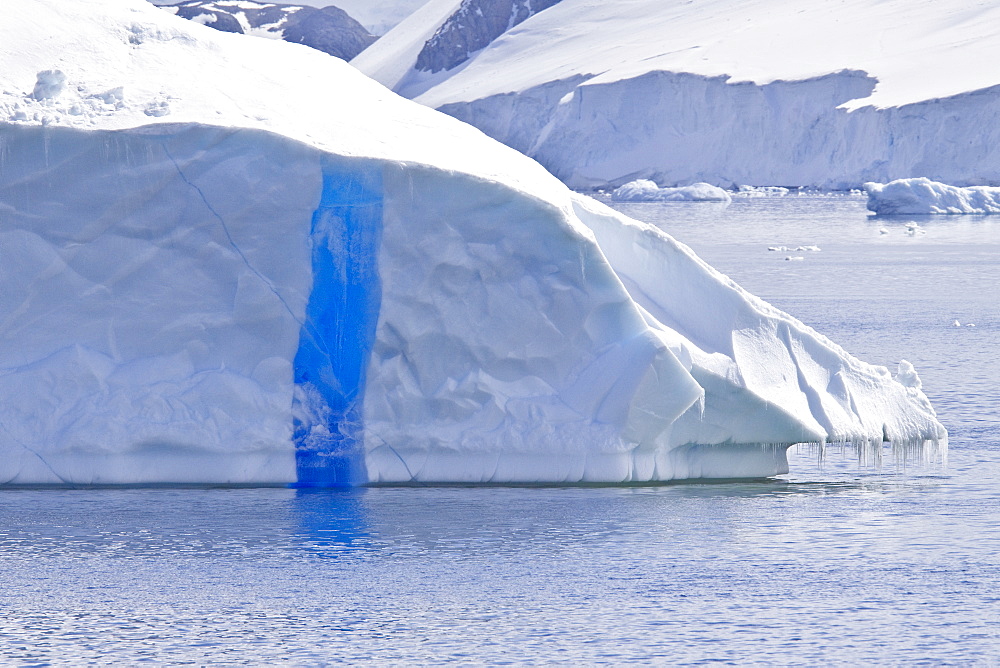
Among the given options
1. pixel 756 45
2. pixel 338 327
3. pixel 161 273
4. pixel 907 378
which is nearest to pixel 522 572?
pixel 338 327

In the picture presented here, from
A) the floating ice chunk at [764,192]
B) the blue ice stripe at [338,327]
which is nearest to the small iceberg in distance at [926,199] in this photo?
the floating ice chunk at [764,192]

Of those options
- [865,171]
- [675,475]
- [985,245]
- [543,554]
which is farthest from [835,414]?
[865,171]

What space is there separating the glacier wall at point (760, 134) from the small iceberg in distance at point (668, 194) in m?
3.83

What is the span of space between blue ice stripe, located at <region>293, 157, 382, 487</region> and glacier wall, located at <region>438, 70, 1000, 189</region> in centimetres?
3181

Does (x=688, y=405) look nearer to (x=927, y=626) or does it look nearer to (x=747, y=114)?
(x=927, y=626)

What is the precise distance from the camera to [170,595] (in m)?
4.87

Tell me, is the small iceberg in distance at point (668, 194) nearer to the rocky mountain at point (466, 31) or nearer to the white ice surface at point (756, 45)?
the white ice surface at point (756, 45)

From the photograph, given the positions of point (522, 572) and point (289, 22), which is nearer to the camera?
point (522, 572)

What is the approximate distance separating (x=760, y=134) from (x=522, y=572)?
38167mm

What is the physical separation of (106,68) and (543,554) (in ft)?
10.8

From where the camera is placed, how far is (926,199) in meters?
29.2

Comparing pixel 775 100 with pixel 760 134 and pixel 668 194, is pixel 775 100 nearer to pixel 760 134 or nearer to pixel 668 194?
pixel 760 134

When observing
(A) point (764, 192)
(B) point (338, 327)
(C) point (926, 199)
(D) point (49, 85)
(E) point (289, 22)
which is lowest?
(B) point (338, 327)

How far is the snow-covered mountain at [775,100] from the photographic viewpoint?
3675 cm
